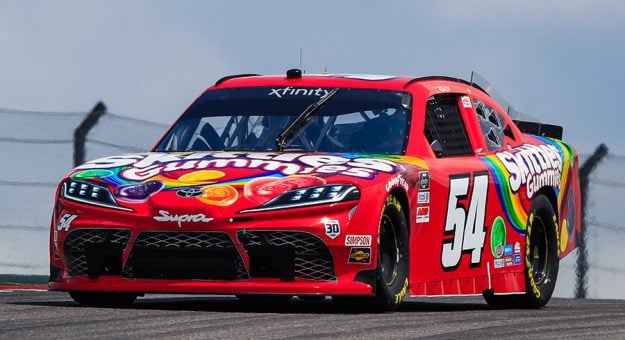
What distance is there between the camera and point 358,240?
855 centimetres

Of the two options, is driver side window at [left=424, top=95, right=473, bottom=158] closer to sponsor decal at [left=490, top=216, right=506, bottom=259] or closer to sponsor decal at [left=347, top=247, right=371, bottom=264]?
sponsor decal at [left=490, top=216, right=506, bottom=259]

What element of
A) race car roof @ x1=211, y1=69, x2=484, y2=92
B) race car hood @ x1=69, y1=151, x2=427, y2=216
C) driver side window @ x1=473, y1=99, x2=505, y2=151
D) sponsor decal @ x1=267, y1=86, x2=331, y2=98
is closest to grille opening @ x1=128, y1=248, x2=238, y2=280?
race car hood @ x1=69, y1=151, x2=427, y2=216

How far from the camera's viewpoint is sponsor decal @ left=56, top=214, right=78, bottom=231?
8.79m

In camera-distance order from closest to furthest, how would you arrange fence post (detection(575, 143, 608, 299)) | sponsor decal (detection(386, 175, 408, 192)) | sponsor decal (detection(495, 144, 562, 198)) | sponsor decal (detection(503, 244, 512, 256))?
sponsor decal (detection(386, 175, 408, 192)) < sponsor decal (detection(503, 244, 512, 256)) < sponsor decal (detection(495, 144, 562, 198)) < fence post (detection(575, 143, 608, 299))

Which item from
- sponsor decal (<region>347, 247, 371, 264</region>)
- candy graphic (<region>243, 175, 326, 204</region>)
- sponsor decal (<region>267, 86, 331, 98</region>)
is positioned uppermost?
sponsor decal (<region>267, 86, 331, 98</region>)

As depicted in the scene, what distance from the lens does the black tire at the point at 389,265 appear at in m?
8.77

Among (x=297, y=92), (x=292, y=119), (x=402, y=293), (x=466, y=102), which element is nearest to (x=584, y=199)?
(x=466, y=102)

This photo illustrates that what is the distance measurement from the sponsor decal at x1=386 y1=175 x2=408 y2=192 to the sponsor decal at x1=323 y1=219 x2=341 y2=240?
0.39 m

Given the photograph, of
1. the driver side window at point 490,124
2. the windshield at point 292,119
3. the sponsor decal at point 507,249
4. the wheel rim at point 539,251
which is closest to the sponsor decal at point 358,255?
the windshield at point 292,119

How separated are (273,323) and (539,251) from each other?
3.97 m

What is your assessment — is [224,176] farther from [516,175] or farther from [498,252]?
[516,175]

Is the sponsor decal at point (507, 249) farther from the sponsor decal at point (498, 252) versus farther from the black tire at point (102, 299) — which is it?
the black tire at point (102, 299)

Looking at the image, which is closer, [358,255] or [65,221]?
[358,255]

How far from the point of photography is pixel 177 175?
8695 mm
